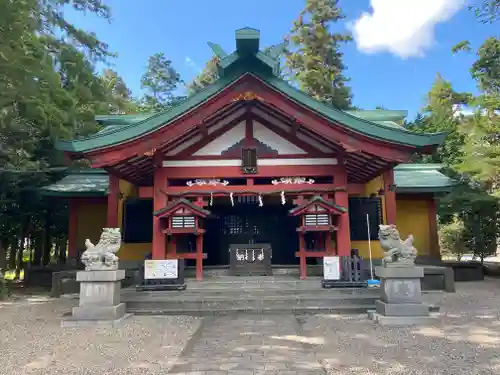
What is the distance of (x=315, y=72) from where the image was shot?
96.9 ft

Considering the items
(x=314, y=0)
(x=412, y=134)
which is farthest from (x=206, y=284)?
(x=314, y=0)

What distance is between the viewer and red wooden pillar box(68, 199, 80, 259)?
45.0 feet

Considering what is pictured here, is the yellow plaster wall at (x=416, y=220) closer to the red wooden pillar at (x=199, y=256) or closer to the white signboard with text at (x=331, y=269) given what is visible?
the white signboard with text at (x=331, y=269)

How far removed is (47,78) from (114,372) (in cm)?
1044

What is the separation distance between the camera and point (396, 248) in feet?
26.3

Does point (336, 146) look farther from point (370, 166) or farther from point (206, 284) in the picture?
point (206, 284)

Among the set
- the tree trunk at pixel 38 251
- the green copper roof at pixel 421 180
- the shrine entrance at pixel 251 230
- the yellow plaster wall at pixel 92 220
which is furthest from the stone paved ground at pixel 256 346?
the tree trunk at pixel 38 251

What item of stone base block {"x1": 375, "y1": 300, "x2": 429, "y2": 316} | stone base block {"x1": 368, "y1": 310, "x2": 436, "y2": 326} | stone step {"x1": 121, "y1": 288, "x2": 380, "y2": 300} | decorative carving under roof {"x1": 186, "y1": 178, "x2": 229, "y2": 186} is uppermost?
decorative carving under roof {"x1": 186, "y1": 178, "x2": 229, "y2": 186}

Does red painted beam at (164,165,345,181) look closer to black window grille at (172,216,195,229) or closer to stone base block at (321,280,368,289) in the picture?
black window grille at (172,216,195,229)

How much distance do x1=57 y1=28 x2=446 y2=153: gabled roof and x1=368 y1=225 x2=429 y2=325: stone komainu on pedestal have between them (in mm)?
2809

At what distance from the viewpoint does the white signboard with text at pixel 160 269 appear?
966 cm

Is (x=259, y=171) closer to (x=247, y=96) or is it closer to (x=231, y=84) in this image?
(x=247, y=96)

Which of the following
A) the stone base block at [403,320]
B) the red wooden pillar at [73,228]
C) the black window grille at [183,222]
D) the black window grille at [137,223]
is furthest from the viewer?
the red wooden pillar at [73,228]

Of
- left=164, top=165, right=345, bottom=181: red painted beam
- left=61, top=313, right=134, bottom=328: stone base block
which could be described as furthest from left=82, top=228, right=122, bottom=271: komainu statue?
left=164, top=165, right=345, bottom=181: red painted beam
